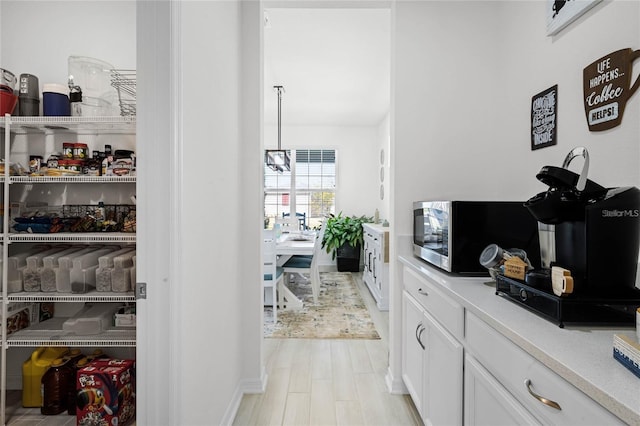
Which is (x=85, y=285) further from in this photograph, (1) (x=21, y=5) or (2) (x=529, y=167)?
(2) (x=529, y=167)

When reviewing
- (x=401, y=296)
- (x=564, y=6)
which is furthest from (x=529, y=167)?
(x=401, y=296)

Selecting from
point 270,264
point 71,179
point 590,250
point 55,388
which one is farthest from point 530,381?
point 270,264

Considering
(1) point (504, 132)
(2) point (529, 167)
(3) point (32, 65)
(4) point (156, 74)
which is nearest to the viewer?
(4) point (156, 74)

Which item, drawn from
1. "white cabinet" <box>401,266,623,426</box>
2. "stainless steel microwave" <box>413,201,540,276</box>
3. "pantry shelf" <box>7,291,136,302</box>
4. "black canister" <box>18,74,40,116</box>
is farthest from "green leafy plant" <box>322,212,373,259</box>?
"black canister" <box>18,74,40,116</box>

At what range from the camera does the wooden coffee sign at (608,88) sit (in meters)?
1.25

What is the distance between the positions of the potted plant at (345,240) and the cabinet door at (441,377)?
419 cm

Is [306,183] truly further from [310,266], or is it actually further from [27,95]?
[27,95]

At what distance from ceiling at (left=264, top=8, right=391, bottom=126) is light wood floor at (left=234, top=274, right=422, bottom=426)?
2.82m

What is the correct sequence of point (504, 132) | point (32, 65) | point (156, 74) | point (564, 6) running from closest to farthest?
point (156, 74) < point (564, 6) < point (504, 132) < point (32, 65)

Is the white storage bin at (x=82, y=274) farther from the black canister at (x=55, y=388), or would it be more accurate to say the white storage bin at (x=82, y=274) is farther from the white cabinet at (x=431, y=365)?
the white cabinet at (x=431, y=365)

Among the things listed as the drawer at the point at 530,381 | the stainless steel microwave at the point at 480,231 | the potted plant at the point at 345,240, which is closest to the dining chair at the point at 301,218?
the potted plant at the point at 345,240

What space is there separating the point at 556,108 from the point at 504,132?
0.45 m

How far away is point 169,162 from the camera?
1161 millimetres

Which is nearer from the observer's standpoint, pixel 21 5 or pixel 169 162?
pixel 169 162
